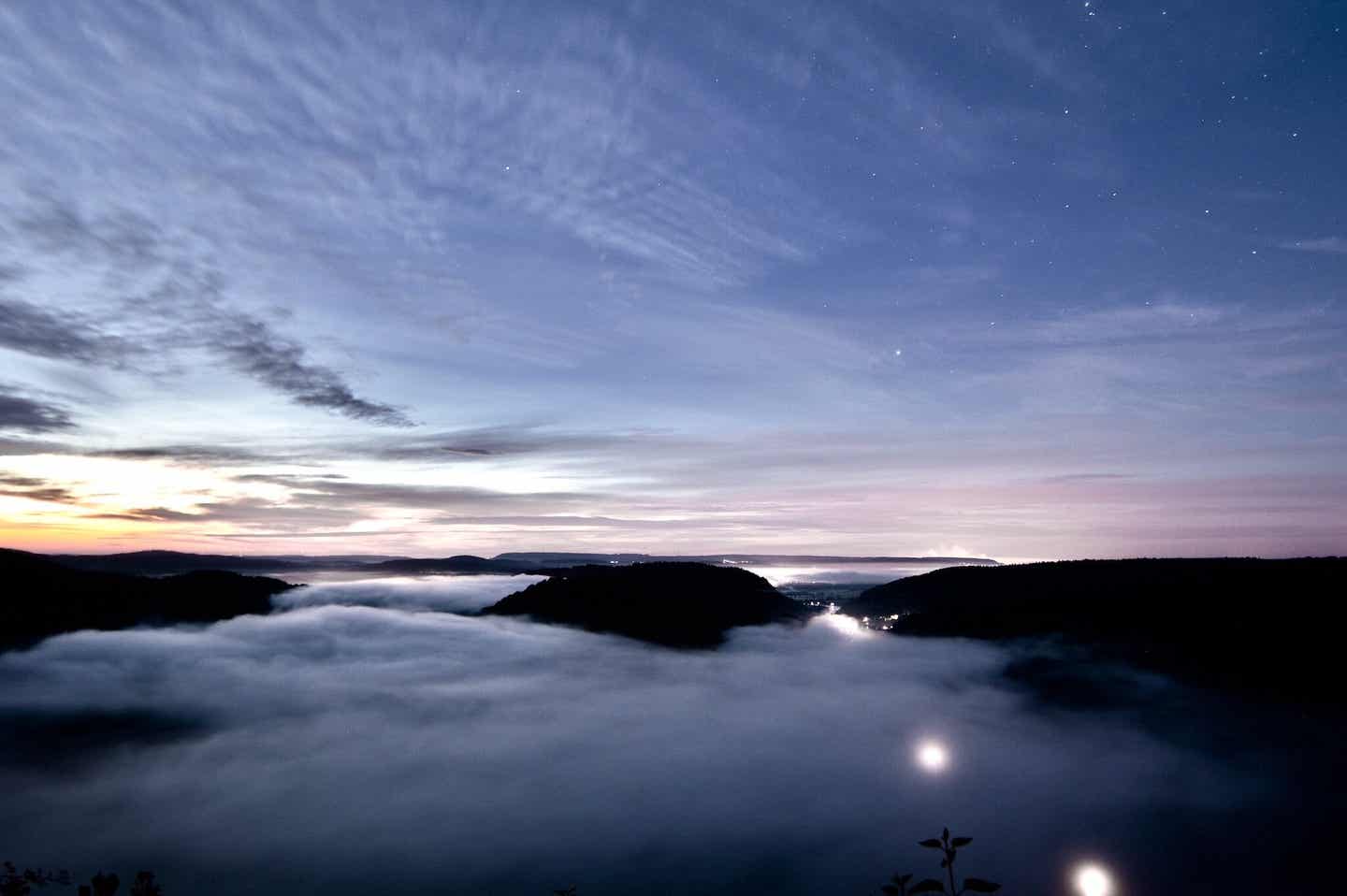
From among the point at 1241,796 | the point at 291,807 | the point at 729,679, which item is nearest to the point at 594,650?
the point at 729,679

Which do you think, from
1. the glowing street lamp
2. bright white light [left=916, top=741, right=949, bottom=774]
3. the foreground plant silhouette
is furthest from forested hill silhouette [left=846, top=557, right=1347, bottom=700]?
the foreground plant silhouette

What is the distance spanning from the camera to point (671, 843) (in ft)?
88.4

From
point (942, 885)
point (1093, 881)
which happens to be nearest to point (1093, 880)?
point (1093, 881)

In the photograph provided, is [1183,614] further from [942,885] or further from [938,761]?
[942,885]

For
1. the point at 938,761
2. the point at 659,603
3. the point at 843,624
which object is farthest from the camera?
the point at 659,603

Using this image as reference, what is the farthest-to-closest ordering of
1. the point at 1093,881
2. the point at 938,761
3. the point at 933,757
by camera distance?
the point at 933,757 < the point at 938,761 < the point at 1093,881

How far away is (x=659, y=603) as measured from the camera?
82812 mm

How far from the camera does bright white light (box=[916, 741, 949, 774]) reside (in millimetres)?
35938

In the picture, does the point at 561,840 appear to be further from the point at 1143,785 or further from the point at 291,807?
the point at 1143,785

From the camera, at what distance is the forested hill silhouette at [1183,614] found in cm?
4494

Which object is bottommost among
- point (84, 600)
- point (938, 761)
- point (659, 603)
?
point (938, 761)

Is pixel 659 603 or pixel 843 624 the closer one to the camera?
→ pixel 843 624

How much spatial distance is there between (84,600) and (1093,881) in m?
93.2

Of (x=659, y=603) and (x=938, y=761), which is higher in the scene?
(x=659, y=603)
